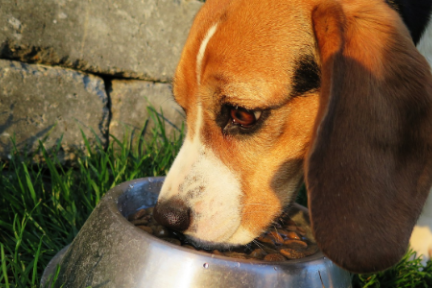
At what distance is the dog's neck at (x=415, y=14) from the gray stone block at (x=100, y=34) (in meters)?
1.81

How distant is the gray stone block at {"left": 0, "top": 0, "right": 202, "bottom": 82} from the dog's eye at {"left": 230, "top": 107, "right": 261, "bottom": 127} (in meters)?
1.75

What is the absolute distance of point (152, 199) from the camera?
92.8 inches

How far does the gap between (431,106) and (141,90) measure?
234 centimetres

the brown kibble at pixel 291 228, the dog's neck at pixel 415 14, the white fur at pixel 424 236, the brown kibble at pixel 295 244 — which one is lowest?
the white fur at pixel 424 236

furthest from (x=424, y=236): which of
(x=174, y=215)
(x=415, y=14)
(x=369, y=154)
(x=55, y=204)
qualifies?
(x=55, y=204)

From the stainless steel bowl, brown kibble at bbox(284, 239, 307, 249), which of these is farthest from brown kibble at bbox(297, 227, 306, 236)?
the stainless steel bowl

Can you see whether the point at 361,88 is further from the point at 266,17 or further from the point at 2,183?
the point at 2,183

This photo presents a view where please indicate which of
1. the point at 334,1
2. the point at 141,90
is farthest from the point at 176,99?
the point at 141,90

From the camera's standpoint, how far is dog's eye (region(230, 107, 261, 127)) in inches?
73.2

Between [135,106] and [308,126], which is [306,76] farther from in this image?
[135,106]

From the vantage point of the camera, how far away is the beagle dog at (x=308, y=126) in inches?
64.6

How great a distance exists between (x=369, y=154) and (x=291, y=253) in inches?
22.3

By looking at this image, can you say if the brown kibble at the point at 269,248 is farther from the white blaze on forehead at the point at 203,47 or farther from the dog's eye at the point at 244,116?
the white blaze on forehead at the point at 203,47

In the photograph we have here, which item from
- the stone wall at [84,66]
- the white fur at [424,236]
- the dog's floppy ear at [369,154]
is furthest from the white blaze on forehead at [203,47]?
the white fur at [424,236]
